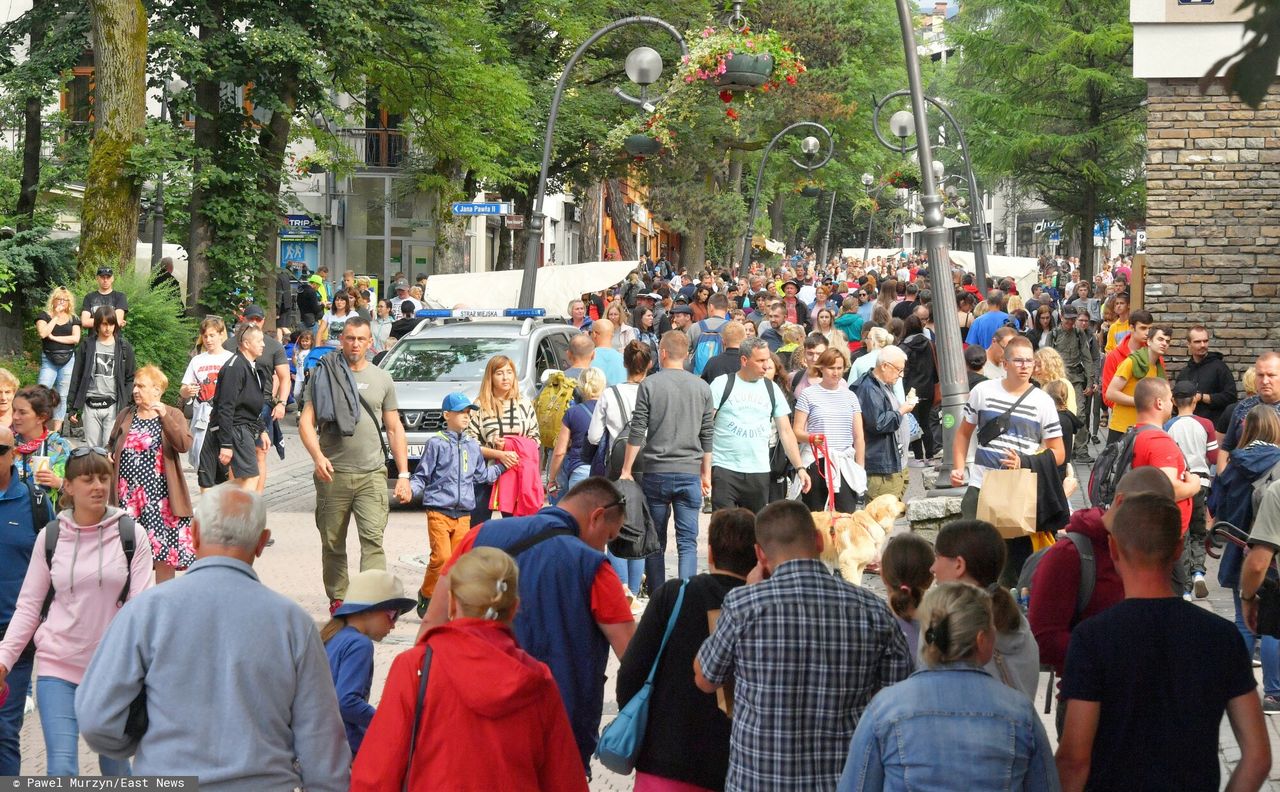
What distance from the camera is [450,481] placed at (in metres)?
9.76

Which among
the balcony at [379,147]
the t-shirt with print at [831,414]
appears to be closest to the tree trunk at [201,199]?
the t-shirt with print at [831,414]

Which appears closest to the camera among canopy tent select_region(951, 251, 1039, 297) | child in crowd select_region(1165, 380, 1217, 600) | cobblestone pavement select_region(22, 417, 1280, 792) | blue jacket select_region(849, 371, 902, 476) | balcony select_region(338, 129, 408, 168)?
cobblestone pavement select_region(22, 417, 1280, 792)

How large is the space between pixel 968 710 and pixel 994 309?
52.1 ft

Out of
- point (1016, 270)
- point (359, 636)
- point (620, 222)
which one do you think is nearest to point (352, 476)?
point (359, 636)

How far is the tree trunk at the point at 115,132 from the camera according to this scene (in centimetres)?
2125

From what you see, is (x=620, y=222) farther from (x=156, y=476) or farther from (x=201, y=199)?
(x=156, y=476)

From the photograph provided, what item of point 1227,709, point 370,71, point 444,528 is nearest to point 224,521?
point 1227,709

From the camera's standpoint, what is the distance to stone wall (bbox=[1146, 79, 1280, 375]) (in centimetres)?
1897

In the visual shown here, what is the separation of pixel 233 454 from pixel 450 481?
288 centimetres

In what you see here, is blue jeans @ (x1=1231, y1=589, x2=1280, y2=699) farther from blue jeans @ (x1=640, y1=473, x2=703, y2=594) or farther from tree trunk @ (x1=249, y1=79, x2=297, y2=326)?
tree trunk @ (x1=249, y1=79, x2=297, y2=326)

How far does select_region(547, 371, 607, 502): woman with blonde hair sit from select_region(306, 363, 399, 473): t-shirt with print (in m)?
1.13

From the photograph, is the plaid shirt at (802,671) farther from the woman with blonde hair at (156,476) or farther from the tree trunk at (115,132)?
the tree trunk at (115,132)

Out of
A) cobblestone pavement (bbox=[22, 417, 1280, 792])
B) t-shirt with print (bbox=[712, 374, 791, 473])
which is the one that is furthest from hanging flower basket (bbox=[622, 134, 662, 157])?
t-shirt with print (bbox=[712, 374, 791, 473])

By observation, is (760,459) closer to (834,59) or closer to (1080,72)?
(1080,72)
